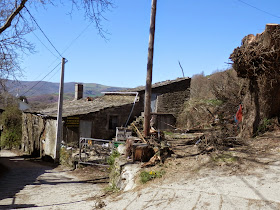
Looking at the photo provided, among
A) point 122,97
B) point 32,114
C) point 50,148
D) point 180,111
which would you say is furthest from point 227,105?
point 32,114

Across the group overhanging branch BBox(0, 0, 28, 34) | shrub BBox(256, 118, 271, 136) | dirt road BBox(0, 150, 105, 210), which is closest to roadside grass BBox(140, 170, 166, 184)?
dirt road BBox(0, 150, 105, 210)

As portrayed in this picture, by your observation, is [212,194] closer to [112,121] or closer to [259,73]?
[259,73]

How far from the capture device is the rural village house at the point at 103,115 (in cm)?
1866

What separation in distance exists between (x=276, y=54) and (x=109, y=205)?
22.1ft

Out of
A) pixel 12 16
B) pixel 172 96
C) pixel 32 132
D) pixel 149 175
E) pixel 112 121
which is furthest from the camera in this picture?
pixel 32 132

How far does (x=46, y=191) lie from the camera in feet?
32.5

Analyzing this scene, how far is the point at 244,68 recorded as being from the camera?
918 cm

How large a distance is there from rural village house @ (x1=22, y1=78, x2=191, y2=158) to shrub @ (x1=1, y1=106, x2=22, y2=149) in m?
4.29

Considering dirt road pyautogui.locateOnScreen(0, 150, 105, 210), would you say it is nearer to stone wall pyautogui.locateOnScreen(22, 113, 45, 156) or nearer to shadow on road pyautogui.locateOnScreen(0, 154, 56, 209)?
shadow on road pyautogui.locateOnScreen(0, 154, 56, 209)

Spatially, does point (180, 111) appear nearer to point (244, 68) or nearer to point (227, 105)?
point (227, 105)

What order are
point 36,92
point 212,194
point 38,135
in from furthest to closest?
point 36,92 → point 38,135 → point 212,194

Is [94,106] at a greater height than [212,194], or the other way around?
[94,106]

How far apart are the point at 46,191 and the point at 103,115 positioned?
9.91 meters

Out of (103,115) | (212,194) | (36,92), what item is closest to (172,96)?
(103,115)
